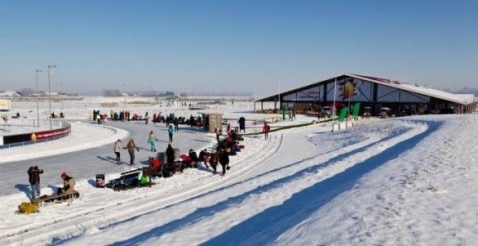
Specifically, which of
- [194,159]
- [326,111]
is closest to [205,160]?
[194,159]

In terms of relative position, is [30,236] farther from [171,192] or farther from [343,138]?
[343,138]

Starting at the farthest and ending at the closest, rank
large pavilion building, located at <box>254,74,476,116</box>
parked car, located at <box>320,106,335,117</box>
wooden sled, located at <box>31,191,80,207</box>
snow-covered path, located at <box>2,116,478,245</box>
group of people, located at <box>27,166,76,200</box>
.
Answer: parked car, located at <box>320,106,335,117</box>, large pavilion building, located at <box>254,74,476,116</box>, group of people, located at <box>27,166,76,200</box>, wooden sled, located at <box>31,191,80,207</box>, snow-covered path, located at <box>2,116,478,245</box>

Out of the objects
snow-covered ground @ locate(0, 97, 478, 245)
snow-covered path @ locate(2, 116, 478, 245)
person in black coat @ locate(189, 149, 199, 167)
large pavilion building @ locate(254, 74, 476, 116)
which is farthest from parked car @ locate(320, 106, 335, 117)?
person in black coat @ locate(189, 149, 199, 167)

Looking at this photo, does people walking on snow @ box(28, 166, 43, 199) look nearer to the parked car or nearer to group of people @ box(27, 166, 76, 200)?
group of people @ box(27, 166, 76, 200)

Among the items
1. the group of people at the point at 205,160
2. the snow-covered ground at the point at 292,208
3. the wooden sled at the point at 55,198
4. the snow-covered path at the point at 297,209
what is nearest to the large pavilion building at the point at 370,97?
the group of people at the point at 205,160

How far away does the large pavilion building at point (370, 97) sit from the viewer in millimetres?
45278

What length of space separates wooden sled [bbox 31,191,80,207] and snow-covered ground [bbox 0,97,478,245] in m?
0.25

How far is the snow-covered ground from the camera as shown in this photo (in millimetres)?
5875

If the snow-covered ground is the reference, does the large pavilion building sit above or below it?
above

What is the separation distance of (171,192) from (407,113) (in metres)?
38.0

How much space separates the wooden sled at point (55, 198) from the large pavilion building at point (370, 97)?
33.7 metres

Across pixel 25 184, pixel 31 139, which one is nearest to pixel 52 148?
pixel 31 139

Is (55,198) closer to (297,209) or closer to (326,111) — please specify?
(297,209)

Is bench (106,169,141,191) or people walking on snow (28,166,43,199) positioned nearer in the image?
people walking on snow (28,166,43,199)
